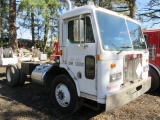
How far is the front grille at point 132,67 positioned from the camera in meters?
4.16

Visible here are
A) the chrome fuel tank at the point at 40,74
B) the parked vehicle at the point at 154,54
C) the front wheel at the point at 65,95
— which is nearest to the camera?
the front wheel at the point at 65,95

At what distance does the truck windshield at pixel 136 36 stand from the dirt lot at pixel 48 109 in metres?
1.55

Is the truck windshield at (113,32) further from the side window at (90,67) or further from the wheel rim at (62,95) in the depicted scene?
the wheel rim at (62,95)

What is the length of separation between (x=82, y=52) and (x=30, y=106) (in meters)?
2.20

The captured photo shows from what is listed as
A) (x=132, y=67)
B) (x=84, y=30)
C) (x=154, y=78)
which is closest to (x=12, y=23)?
(x=154, y=78)

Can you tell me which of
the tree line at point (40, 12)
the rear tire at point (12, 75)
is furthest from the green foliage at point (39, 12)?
the rear tire at point (12, 75)

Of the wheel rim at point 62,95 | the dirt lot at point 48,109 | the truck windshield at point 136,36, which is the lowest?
the dirt lot at point 48,109

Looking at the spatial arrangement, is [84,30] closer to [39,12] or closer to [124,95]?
[124,95]

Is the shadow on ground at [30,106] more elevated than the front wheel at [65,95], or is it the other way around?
the front wheel at [65,95]

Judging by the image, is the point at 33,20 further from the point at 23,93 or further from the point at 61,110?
the point at 61,110

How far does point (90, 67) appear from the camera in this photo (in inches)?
154

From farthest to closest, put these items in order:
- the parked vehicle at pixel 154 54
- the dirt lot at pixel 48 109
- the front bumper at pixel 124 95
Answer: the parked vehicle at pixel 154 54 → the dirt lot at pixel 48 109 → the front bumper at pixel 124 95

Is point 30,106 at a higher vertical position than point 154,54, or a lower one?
lower

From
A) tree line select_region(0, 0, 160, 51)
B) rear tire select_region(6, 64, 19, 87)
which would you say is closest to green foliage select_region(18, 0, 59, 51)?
tree line select_region(0, 0, 160, 51)
